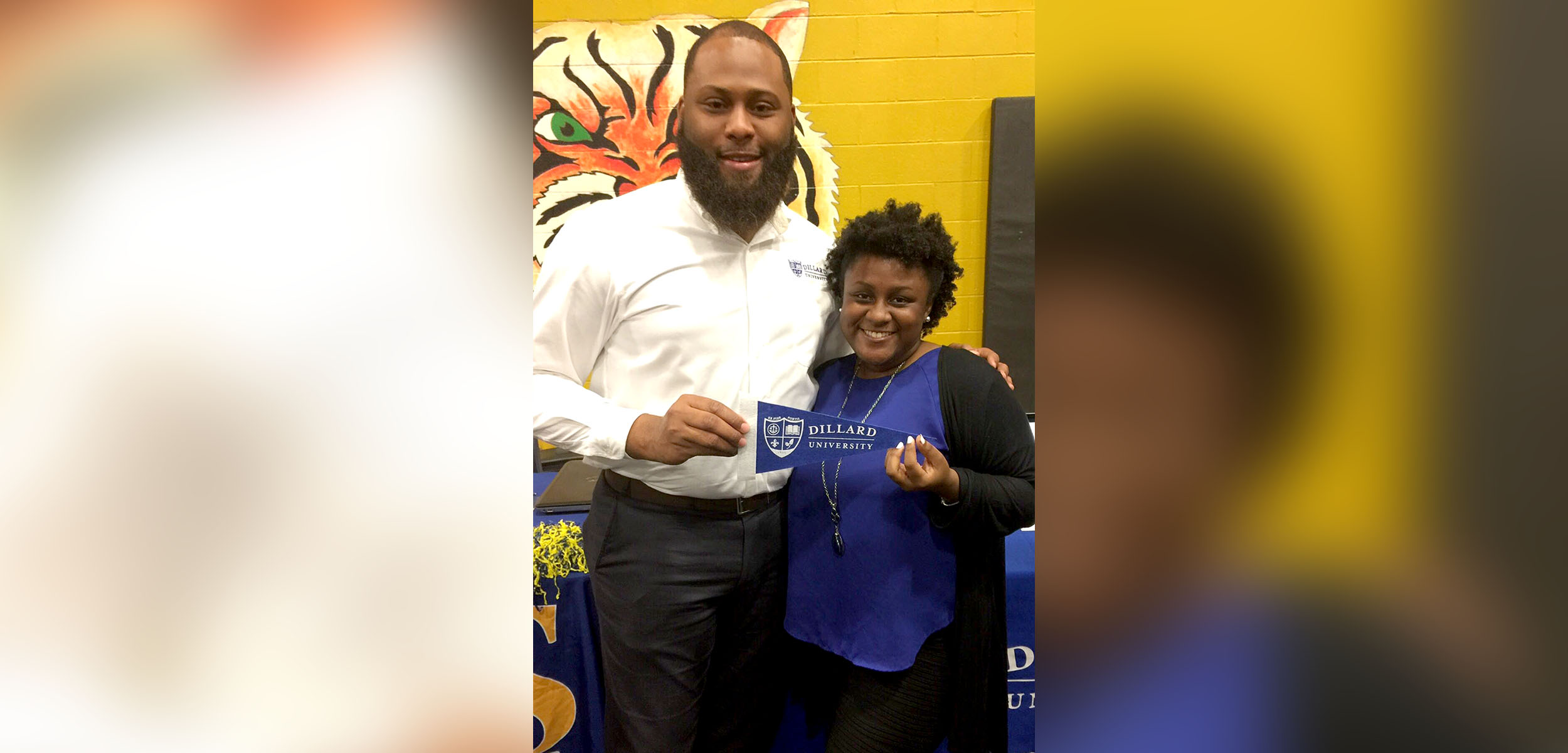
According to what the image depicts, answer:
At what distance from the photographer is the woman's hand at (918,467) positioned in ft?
3.96

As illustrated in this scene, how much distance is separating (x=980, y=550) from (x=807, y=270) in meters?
0.58

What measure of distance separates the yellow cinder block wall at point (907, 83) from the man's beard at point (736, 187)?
1030 mm

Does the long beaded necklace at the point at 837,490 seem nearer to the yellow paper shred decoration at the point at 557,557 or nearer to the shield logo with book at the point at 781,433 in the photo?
the shield logo with book at the point at 781,433

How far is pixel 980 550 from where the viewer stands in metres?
1.29

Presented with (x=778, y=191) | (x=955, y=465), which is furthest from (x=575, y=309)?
(x=955, y=465)

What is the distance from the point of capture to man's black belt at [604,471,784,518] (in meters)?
1.35
